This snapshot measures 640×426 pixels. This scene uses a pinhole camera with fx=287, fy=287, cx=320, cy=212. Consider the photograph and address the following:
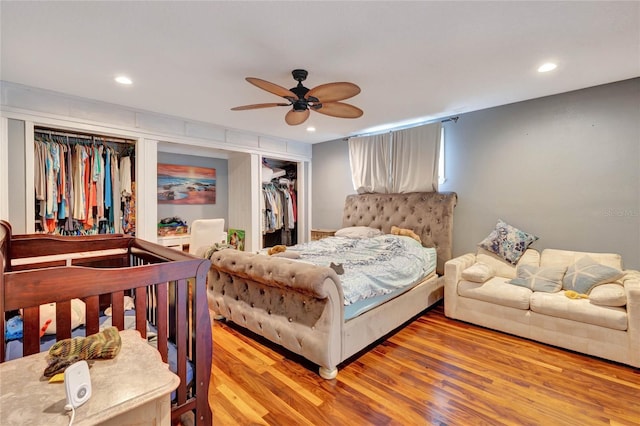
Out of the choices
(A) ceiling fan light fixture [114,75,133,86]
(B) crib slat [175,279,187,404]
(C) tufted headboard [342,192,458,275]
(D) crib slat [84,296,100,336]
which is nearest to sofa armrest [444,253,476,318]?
(C) tufted headboard [342,192,458,275]

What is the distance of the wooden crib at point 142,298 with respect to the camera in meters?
1.01

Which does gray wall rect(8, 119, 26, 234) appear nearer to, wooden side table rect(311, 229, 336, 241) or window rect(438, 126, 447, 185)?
wooden side table rect(311, 229, 336, 241)

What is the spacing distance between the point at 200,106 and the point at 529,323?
403 cm

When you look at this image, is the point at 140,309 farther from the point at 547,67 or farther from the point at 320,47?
the point at 547,67

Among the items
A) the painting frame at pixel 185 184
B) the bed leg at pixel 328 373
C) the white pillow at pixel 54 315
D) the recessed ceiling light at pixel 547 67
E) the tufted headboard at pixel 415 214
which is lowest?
the bed leg at pixel 328 373

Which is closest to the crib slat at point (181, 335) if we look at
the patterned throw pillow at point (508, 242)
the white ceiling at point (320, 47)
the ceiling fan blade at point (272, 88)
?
the ceiling fan blade at point (272, 88)

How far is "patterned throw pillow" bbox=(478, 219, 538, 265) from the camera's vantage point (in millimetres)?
3170

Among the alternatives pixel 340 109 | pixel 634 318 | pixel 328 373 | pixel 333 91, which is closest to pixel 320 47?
pixel 333 91

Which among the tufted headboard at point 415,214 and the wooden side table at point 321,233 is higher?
the tufted headboard at point 415,214

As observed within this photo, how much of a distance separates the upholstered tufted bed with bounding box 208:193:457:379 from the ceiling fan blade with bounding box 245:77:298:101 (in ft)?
4.25

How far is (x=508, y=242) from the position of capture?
127 inches

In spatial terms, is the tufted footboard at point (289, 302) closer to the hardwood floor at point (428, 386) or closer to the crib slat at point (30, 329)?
the hardwood floor at point (428, 386)

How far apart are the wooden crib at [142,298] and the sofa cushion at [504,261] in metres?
3.12

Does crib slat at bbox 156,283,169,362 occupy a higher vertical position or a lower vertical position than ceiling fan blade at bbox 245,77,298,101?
lower
